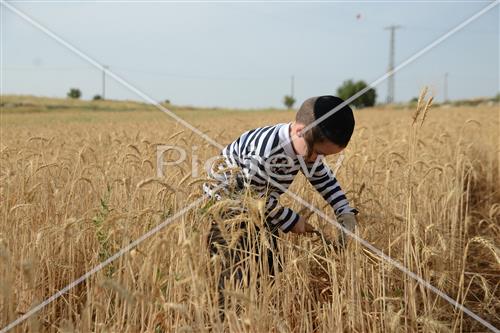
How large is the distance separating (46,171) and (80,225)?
3.06 feet

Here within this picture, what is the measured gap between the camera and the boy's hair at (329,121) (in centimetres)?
235

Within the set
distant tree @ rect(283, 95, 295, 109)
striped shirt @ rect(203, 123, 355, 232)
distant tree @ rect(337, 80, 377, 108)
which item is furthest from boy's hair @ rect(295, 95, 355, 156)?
distant tree @ rect(283, 95, 295, 109)

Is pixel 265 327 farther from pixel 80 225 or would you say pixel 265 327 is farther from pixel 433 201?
pixel 433 201

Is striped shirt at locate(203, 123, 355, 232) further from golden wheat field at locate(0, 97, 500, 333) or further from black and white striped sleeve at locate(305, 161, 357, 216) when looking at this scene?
golden wheat field at locate(0, 97, 500, 333)

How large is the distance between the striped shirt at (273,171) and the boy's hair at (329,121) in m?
0.24

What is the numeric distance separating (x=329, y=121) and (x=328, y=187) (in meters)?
0.57

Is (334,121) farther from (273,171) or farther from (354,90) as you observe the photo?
(354,90)

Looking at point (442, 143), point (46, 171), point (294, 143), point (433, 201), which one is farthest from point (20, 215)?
point (442, 143)

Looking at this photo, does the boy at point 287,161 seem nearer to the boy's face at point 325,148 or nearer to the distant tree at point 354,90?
the boy's face at point 325,148

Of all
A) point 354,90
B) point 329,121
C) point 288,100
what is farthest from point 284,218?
point 288,100

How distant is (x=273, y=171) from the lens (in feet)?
8.82

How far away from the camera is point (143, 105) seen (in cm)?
4034

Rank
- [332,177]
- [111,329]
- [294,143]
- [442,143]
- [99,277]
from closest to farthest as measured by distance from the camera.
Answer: [111,329]
[99,277]
[294,143]
[332,177]
[442,143]

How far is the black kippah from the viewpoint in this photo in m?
2.35
